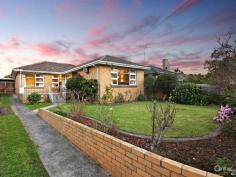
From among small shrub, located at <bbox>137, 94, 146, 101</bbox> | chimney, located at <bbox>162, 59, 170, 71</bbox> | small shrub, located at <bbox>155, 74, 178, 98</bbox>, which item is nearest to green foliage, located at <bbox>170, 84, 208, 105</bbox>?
small shrub, located at <bbox>155, 74, 178, 98</bbox>

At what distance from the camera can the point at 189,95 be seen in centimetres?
1428

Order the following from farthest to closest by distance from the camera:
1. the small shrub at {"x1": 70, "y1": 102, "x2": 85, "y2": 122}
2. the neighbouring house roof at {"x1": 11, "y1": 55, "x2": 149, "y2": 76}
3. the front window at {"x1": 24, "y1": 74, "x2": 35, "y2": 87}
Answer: the front window at {"x1": 24, "y1": 74, "x2": 35, "y2": 87}, the neighbouring house roof at {"x1": 11, "y1": 55, "x2": 149, "y2": 76}, the small shrub at {"x1": 70, "y1": 102, "x2": 85, "y2": 122}

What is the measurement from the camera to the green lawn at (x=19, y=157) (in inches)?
160

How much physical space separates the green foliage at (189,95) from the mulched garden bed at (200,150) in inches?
368

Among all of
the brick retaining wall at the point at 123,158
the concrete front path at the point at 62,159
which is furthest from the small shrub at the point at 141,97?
the brick retaining wall at the point at 123,158

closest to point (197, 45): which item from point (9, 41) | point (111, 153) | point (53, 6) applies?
point (53, 6)

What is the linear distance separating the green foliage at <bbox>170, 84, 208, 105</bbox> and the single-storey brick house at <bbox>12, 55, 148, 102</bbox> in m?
4.57

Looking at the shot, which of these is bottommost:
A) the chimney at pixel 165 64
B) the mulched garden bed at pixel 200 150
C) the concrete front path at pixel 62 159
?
the concrete front path at pixel 62 159

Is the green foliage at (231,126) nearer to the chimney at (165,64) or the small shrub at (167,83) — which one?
the small shrub at (167,83)

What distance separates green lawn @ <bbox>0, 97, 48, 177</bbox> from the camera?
4.07 metres

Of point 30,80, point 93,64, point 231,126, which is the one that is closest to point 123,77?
point 93,64

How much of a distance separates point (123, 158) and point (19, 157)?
3057mm

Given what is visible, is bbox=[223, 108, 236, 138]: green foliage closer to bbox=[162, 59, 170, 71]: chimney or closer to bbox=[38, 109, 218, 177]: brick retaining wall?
bbox=[38, 109, 218, 177]: brick retaining wall

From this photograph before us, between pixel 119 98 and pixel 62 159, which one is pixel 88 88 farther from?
pixel 62 159
